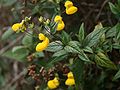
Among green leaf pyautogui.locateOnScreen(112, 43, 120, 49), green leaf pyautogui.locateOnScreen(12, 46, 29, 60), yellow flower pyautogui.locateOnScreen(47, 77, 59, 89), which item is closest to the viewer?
green leaf pyautogui.locateOnScreen(112, 43, 120, 49)

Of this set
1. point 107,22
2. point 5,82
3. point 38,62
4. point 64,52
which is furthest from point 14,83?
point 64,52

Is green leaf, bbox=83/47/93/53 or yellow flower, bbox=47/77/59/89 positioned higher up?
green leaf, bbox=83/47/93/53

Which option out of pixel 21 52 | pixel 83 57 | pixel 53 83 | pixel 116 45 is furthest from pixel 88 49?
pixel 21 52

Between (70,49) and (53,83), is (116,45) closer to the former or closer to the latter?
(70,49)

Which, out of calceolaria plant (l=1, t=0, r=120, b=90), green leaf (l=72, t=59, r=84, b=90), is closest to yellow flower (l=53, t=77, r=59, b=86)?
calceolaria plant (l=1, t=0, r=120, b=90)

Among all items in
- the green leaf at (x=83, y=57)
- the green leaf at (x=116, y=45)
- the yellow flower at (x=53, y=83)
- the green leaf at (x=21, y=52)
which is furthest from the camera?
the green leaf at (x=21, y=52)

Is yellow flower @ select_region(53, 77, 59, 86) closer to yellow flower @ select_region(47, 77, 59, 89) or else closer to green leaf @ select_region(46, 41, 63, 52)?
yellow flower @ select_region(47, 77, 59, 89)

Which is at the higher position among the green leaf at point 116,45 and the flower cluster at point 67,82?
the green leaf at point 116,45

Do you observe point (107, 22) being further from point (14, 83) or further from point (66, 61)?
point (14, 83)

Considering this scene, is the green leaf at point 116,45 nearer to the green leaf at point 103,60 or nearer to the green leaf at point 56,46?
the green leaf at point 103,60

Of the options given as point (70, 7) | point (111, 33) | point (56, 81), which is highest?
point (70, 7)

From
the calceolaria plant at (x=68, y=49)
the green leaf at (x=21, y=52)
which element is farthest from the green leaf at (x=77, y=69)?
the green leaf at (x=21, y=52)

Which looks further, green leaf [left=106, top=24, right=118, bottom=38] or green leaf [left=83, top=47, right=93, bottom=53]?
green leaf [left=106, top=24, right=118, bottom=38]
